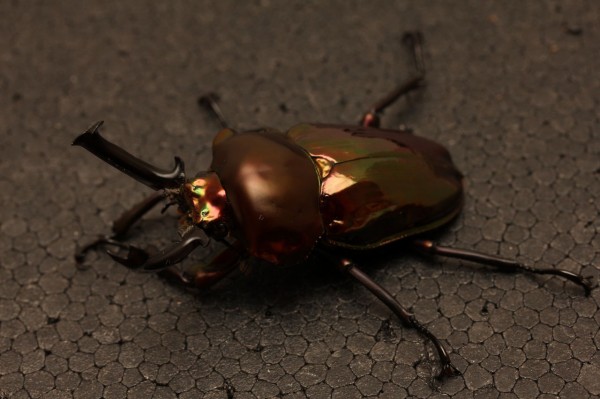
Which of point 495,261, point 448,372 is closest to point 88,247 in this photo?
point 448,372

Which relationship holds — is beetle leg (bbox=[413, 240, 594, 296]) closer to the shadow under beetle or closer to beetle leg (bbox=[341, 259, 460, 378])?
the shadow under beetle

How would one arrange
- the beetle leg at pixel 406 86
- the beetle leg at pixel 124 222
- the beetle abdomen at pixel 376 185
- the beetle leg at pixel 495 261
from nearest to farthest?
the beetle abdomen at pixel 376 185 < the beetle leg at pixel 495 261 < the beetle leg at pixel 124 222 < the beetle leg at pixel 406 86

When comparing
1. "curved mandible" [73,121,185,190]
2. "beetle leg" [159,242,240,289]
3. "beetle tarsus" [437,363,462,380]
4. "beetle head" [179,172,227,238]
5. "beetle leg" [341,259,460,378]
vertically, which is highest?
Result: "curved mandible" [73,121,185,190]

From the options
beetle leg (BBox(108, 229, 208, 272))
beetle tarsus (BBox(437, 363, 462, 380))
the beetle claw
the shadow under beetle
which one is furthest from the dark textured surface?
beetle leg (BBox(108, 229, 208, 272))

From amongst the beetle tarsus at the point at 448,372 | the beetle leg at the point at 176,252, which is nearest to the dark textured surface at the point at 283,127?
the beetle tarsus at the point at 448,372

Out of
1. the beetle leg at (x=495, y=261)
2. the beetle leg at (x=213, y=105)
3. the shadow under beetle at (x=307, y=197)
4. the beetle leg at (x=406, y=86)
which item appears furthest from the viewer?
the beetle leg at (x=213, y=105)

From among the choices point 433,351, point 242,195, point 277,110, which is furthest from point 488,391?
point 277,110

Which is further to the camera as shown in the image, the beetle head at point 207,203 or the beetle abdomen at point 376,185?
the beetle abdomen at point 376,185

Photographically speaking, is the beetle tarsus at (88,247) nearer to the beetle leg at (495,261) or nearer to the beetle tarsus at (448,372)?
the beetle leg at (495,261)
